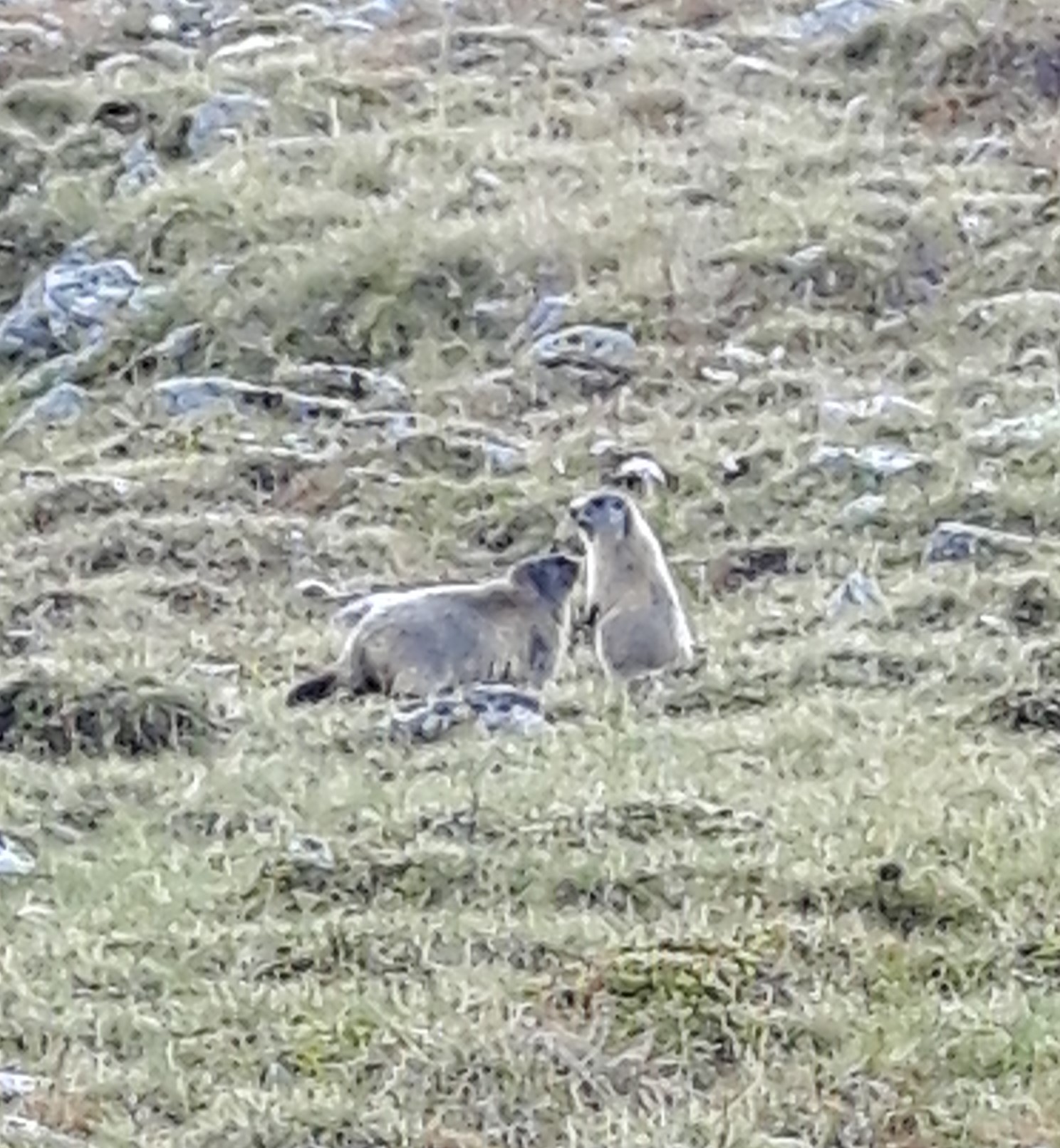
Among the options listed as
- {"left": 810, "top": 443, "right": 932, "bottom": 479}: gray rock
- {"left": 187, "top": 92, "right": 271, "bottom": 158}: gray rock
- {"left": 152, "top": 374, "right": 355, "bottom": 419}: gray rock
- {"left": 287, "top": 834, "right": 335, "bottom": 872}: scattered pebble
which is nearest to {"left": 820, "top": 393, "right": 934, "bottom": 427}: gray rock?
{"left": 810, "top": 443, "right": 932, "bottom": 479}: gray rock

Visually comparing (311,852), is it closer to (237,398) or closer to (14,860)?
(14,860)

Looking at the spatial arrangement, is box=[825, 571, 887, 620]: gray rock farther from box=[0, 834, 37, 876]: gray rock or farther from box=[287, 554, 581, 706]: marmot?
box=[0, 834, 37, 876]: gray rock

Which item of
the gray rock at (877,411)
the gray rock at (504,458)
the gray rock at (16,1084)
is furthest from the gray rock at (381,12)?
the gray rock at (16,1084)

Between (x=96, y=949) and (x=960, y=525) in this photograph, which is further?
(x=960, y=525)

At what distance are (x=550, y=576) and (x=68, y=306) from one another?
430 cm

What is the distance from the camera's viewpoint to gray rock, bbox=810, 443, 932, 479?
37.6ft

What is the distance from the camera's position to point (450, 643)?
9594 millimetres

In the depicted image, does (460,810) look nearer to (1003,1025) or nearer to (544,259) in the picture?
(1003,1025)

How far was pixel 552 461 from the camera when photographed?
11922 millimetres

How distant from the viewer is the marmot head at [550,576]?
9891 millimetres

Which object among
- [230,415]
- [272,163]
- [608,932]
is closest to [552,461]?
[230,415]

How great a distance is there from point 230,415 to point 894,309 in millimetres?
2753

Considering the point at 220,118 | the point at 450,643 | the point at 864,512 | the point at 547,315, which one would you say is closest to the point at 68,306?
the point at 220,118

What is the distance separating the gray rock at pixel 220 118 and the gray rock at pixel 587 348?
2.85m
